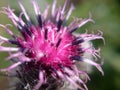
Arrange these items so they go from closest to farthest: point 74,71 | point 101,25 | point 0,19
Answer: point 74,71, point 0,19, point 101,25

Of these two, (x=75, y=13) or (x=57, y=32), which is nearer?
(x=57, y=32)

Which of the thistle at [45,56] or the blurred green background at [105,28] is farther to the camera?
the blurred green background at [105,28]

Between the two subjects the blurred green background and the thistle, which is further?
the blurred green background

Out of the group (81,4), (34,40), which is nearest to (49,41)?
(34,40)

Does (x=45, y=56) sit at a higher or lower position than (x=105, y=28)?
lower

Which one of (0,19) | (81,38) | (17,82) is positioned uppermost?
(0,19)

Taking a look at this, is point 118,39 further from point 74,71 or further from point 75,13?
point 74,71

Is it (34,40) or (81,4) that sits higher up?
(81,4)

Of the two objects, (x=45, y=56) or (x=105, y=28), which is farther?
(x=105, y=28)
